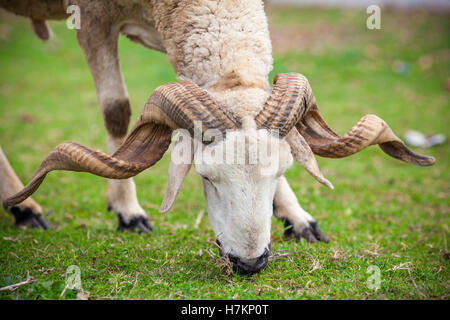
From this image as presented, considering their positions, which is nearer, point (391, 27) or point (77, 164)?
point (77, 164)

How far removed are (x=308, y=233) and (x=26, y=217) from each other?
3.05m

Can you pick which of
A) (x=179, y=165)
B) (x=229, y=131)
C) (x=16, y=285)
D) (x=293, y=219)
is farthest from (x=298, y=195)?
(x=16, y=285)

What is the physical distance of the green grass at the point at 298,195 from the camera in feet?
11.3

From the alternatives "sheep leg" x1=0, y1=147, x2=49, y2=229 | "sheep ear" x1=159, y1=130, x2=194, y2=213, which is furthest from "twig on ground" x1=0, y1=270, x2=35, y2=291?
"sheep leg" x1=0, y1=147, x2=49, y2=229

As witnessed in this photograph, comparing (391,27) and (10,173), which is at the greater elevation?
(10,173)

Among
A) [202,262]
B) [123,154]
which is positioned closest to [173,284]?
[202,262]

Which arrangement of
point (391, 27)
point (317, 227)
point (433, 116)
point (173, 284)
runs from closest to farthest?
point (173, 284) < point (317, 227) < point (433, 116) < point (391, 27)

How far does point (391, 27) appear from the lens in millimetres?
16219

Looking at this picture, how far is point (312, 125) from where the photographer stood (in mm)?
3916

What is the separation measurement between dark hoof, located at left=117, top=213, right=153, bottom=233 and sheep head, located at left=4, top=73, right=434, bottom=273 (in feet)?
5.01

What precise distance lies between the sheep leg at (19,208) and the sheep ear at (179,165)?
7.25ft

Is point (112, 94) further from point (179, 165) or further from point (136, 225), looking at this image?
point (179, 165)
